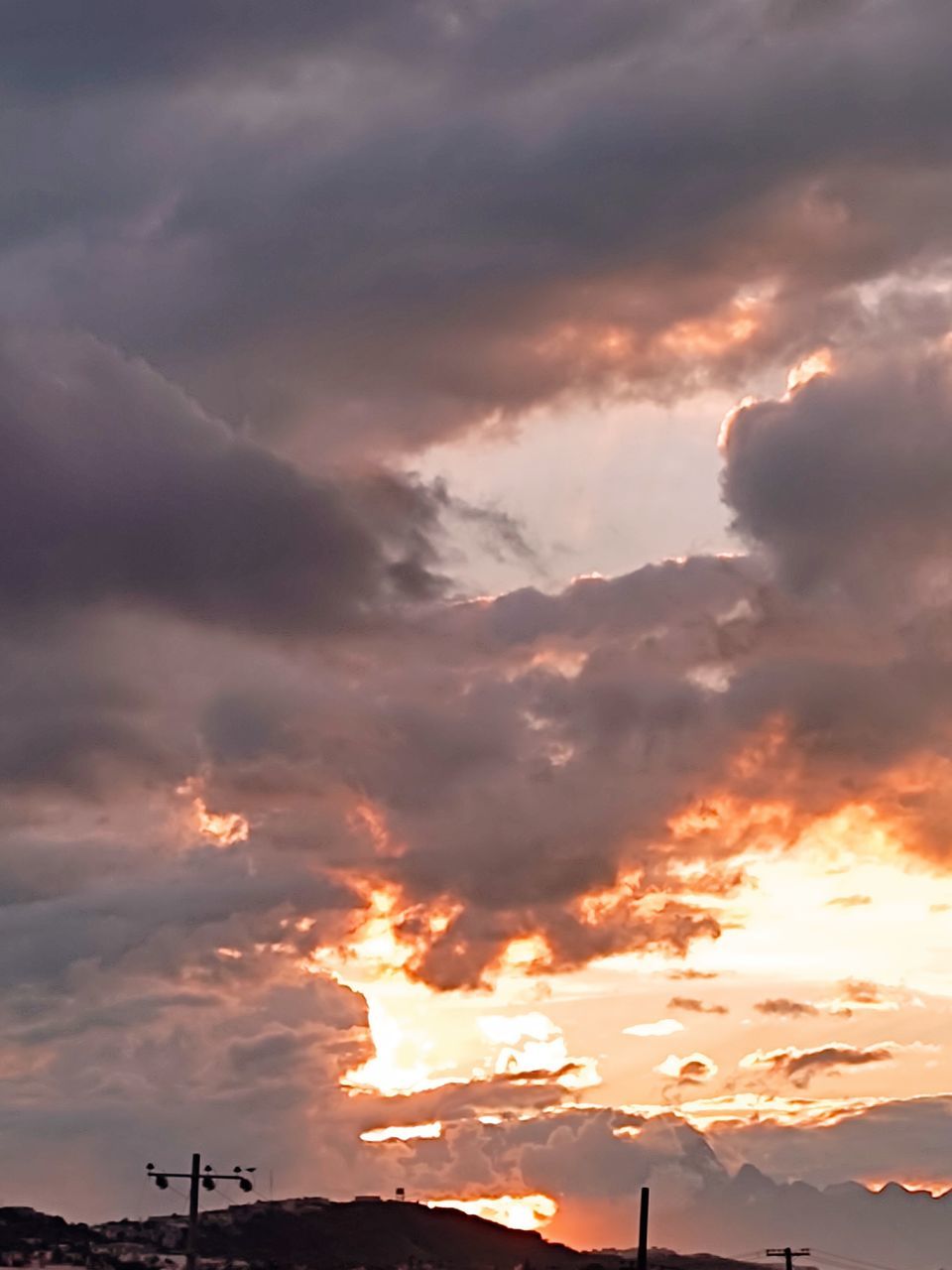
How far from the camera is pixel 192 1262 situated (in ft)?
495

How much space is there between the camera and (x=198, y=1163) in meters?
159

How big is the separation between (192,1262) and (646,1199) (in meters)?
37.7

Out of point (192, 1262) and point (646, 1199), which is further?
point (646, 1199)

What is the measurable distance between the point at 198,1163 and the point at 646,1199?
36.9 metres

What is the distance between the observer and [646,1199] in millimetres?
162375

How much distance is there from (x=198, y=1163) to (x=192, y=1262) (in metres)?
9.75

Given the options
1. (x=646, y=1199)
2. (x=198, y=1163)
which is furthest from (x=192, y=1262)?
(x=646, y=1199)

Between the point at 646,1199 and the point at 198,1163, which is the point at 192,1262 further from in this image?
the point at 646,1199
